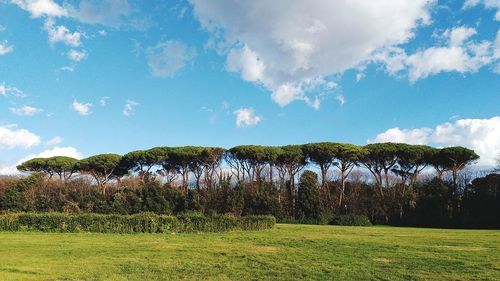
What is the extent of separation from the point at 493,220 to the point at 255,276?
36.4m

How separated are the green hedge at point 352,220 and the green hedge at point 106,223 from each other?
18.5m

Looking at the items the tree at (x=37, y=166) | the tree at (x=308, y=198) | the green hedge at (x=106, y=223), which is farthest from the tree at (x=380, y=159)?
the tree at (x=37, y=166)

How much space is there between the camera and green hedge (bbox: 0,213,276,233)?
27.3 m

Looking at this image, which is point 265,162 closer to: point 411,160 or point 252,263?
point 411,160

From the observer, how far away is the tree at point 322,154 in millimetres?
47594

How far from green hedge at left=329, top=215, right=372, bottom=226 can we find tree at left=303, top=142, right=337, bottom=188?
658 centimetres

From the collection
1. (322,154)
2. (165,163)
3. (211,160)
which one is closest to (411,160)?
(322,154)

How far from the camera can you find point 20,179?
153ft

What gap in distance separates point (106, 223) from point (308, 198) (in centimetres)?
2392

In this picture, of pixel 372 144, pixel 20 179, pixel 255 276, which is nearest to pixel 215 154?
pixel 372 144

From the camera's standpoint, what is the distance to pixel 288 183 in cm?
5072

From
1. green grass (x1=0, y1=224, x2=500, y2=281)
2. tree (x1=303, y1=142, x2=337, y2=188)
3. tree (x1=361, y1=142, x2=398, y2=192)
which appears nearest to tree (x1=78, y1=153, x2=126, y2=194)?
tree (x1=303, y1=142, x2=337, y2=188)

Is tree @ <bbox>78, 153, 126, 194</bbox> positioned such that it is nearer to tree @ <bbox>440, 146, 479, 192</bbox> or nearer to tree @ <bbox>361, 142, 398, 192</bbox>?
tree @ <bbox>361, 142, 398, 192</bbox>

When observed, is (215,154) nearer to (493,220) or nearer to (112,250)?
(493,220)
